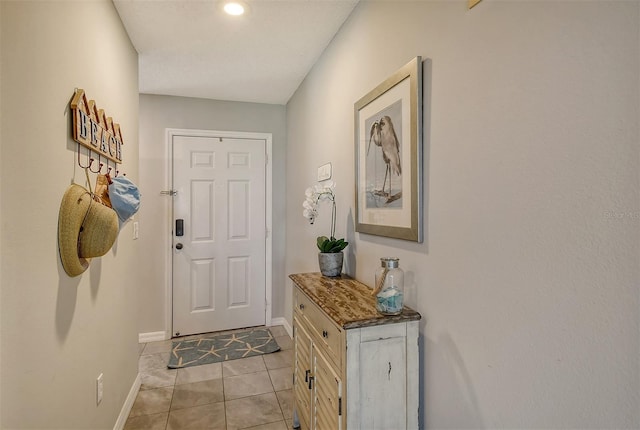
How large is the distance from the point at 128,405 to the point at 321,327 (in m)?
1.53

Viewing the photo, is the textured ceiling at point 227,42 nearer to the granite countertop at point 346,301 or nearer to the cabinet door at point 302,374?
the granite countertop at point 346,301

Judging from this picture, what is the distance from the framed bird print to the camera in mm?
1310

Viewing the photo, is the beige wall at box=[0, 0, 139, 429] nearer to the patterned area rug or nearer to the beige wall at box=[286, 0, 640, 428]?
the patterned area rug

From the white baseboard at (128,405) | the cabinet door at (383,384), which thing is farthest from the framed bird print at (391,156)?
the white baseboard at (128,405)

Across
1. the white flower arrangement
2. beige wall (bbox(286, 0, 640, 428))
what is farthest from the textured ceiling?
the white flower arrangement

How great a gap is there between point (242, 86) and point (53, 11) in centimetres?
201

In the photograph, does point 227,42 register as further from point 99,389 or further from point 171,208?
point 99,389

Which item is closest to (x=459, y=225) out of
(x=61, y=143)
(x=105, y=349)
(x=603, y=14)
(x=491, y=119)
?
(x=491, y=119)

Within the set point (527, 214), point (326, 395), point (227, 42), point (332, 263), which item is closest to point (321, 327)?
point (326, 395)

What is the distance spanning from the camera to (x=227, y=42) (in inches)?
89.9

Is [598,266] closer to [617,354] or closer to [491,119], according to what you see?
[617,354]

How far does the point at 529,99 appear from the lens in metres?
0.87

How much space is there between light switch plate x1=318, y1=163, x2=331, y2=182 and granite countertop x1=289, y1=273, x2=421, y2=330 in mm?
720

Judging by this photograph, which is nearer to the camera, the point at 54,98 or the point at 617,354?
the point at 617,354
